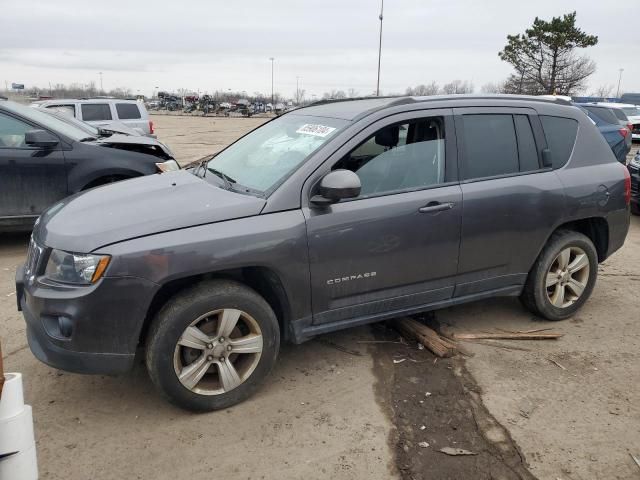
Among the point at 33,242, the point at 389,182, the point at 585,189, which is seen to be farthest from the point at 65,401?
the point at 585,189

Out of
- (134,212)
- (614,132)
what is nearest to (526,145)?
(134,212)

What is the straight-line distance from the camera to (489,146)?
3932 millimetres

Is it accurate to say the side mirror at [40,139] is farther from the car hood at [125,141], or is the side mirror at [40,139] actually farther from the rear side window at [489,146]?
the rear side window at [489,146]

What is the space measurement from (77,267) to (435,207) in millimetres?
2205

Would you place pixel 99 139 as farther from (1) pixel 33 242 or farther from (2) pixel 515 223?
(2) pixel 515 223

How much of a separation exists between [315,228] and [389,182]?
68cm

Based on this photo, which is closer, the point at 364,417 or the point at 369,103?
the point at 364,417

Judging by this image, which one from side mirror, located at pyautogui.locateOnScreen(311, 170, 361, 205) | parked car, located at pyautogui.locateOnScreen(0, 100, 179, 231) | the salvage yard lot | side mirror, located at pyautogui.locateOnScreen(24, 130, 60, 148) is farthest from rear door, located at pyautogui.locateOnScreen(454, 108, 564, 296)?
side mirror, located at pyautogui.locateOnScreen(24, 130, 60, 148)

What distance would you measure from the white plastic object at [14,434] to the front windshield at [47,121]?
5.21 metres

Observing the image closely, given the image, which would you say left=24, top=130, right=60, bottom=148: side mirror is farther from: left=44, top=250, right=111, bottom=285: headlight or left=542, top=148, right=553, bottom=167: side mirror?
left=542, top=148, right=553, bottom=167: side mirror

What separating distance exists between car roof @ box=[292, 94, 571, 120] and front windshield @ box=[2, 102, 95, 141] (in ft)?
11.1

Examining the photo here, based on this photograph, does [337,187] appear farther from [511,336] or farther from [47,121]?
[47,121]

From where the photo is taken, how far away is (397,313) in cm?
367

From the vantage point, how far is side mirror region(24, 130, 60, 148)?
19.2ft
